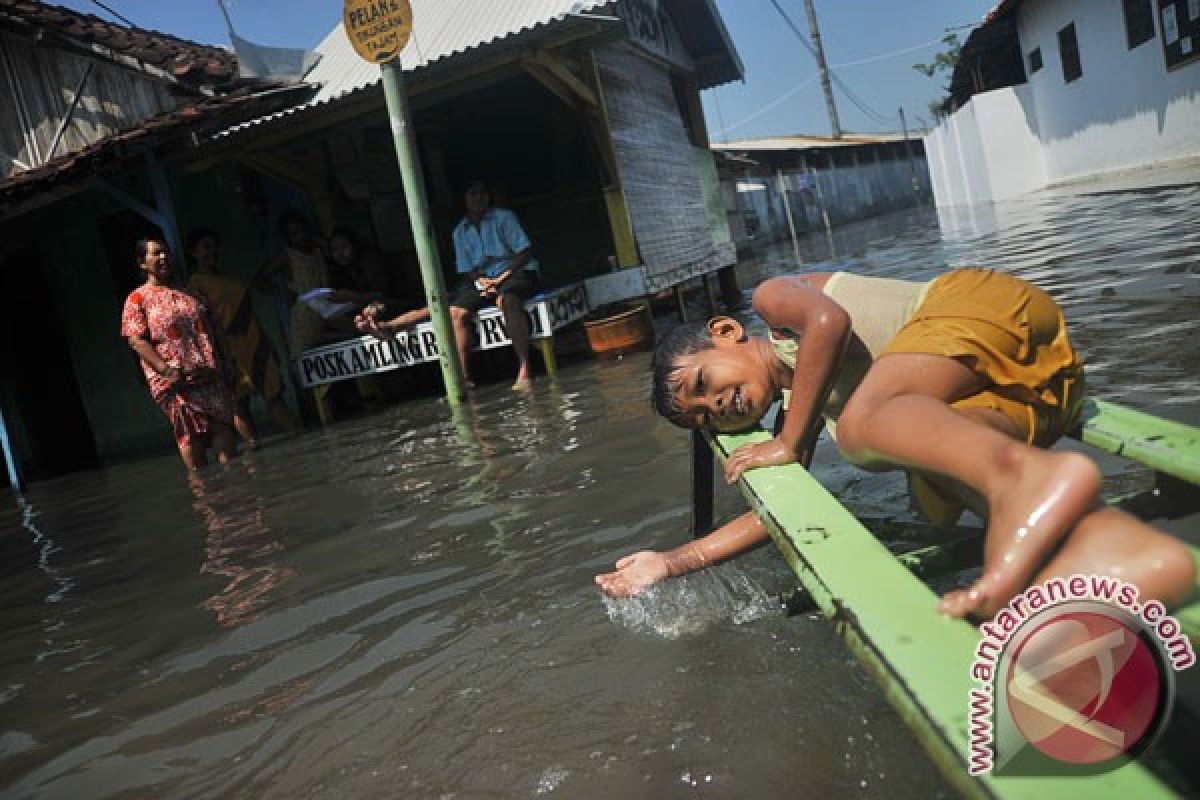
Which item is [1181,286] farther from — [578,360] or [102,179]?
[102,179]

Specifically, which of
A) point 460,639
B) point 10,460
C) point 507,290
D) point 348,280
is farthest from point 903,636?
point 10,460

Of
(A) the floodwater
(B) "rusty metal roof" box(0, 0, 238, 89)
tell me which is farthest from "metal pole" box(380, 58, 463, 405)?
(B) "rusty metal roof" box(0, 0, 238, 89)

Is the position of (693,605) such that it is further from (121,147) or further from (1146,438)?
(121,147)

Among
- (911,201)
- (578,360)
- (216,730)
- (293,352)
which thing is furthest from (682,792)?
(911,201)

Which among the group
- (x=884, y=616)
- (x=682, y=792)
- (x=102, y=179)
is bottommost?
(x=682, y=792)

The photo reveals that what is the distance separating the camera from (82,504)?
20.6ft

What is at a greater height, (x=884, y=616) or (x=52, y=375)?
(x=52, y=375)

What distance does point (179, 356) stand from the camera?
21.2 feet

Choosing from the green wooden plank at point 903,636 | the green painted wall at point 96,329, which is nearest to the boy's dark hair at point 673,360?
the green wooden plank at point 903,636

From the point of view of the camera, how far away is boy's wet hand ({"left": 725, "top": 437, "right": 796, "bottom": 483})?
2.15 metres

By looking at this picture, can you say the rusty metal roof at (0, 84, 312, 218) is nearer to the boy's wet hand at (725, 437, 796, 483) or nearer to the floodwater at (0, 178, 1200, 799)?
the floodwater at (0, 178, 1200, 799)

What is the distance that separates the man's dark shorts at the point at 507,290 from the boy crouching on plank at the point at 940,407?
5.39m

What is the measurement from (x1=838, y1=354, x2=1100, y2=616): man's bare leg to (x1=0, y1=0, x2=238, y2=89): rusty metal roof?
29.2 feet

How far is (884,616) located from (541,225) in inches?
399
